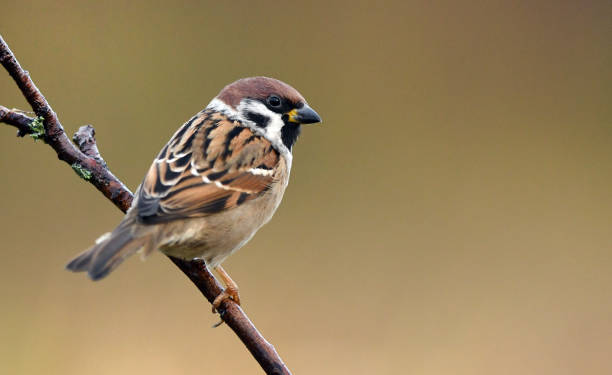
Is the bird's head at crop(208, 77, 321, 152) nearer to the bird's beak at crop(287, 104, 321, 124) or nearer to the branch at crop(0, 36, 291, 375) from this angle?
the bird's beak at crop(287, 104, 321, 124)

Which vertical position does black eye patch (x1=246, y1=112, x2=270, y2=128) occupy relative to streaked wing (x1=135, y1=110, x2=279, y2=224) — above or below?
above

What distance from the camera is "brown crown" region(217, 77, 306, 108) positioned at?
9.82ft

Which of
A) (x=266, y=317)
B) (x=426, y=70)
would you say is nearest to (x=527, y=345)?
(x=266, y=317)

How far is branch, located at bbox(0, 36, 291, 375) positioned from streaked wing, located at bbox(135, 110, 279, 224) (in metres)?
0.22

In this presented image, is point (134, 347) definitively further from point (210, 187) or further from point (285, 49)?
point (285, 49)

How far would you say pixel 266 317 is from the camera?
15.4 feet

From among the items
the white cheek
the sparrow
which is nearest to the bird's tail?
the sparrow

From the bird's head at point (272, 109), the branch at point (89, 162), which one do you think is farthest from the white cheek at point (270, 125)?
the branch at point (89, 162)

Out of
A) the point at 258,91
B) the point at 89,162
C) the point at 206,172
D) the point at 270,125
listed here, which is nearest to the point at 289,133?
the point at 270,125

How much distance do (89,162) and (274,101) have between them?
1.07 meters

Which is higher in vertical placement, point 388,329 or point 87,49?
point 87,49

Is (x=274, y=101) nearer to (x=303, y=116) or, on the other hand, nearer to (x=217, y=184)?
(x=303, y=116)

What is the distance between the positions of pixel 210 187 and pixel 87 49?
3.15 meters

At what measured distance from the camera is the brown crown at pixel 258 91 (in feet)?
9.82
